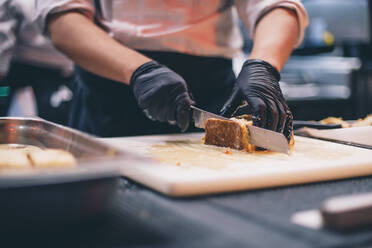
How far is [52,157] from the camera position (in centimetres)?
71

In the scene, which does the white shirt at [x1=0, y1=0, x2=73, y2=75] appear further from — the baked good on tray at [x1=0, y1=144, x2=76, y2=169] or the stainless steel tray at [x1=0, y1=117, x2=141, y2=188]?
the baked good on tray at [x1=0, y1=144, x2=76, y2=169]

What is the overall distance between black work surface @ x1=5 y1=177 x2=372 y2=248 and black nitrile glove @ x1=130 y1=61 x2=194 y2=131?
49 cm

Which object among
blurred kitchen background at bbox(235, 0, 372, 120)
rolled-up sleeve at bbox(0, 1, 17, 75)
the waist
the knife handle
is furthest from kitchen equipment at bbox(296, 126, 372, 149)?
blurred kitchen background at bbox(235, 0, 372, 120)

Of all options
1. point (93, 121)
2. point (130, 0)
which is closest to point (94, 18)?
point (130, 0)

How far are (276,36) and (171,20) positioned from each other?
40 cm

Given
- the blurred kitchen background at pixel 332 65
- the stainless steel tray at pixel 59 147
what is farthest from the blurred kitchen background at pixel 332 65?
the stainless steel tray at pixel 59 147

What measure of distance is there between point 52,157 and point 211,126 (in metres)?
0.72

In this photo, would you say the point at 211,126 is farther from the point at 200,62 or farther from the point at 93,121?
the point at 93,121

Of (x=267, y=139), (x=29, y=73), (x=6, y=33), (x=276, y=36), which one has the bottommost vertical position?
(x=29, y=73)

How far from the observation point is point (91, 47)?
4.75ft

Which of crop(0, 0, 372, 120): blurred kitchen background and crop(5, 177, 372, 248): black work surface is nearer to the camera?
crop(5, 177, 372, 248): black work surface

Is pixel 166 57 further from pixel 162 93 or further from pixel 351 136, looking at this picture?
pixel 351 136

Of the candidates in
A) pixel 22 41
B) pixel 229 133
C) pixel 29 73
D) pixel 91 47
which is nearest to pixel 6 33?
pixel 22 41

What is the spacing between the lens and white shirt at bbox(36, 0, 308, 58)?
5.29 feet
